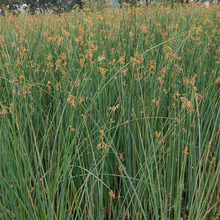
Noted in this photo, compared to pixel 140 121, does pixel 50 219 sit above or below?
below

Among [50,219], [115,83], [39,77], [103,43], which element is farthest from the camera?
[103,43]

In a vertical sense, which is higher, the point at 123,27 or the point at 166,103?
the point at 123,27

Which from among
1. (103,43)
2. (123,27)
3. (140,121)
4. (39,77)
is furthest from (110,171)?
(123,27)

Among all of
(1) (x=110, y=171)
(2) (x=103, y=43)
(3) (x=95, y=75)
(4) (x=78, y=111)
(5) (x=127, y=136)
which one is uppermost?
(2) (x=103, y=43)

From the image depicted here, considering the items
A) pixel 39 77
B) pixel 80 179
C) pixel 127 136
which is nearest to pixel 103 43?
pixel 39 77

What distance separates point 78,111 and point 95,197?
51cm

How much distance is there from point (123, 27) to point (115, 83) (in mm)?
1086

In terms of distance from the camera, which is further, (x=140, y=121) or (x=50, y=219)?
(x=140, y=121)

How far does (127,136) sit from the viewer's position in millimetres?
1531

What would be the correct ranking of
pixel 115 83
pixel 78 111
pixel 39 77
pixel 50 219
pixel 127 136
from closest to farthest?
pixel 50 219 < pixel 127 136 < pixel 78 111 < pixel 115 83 < pixel 39 77

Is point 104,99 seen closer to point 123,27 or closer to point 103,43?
point 103,43

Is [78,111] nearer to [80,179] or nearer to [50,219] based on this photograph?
[80,179]

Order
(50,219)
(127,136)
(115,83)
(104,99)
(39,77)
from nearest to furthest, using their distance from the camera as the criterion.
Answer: (50,219)
(127,136)
(104,99)
(115,83)
(39,77)

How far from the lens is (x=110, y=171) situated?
161 centimetres
